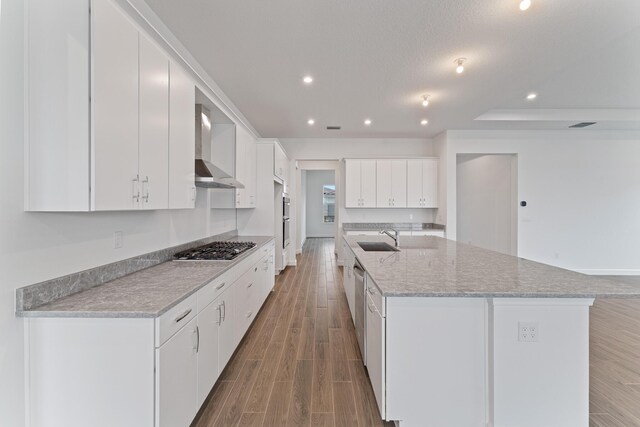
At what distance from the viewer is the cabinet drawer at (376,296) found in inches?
63.1

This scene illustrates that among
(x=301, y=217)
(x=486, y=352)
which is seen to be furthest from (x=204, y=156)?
(x=301, y=217)

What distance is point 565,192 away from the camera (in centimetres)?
562

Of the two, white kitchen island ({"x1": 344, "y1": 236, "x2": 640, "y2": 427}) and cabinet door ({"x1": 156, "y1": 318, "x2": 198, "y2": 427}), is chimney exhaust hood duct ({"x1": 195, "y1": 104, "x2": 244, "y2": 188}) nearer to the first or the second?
cabinet door ({"x1": 156, "y1": 318, "x2": 198, "y2": 427})

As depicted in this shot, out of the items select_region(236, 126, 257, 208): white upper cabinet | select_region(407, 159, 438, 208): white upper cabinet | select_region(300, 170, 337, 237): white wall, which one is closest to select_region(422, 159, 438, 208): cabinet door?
select_region(407, 159, 438, 208): white upper cabinet

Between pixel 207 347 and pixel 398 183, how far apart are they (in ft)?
16.5

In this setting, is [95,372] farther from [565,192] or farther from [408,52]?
[565,192]

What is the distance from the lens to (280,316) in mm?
3451

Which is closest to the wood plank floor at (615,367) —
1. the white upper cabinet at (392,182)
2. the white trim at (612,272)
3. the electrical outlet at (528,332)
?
the electrical outlet at (528,332)

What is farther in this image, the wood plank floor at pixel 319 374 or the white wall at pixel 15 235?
the wood plank floor at pixel 319 374

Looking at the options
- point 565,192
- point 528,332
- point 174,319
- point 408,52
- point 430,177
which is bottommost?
point 528,332

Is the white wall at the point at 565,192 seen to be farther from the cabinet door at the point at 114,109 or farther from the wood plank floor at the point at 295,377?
the cabinet door at the point at 114,109

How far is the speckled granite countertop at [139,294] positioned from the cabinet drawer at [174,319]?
0.04 m

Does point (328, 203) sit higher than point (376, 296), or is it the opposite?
point (328, 203)

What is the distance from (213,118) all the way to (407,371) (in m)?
3.12
